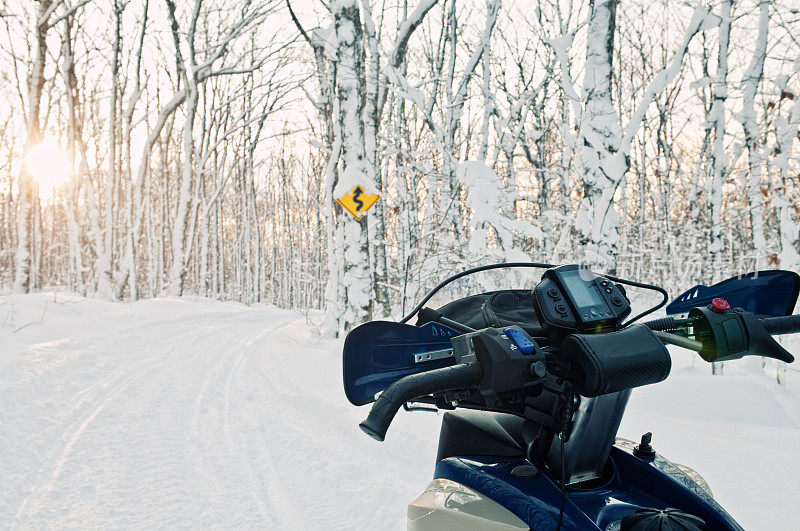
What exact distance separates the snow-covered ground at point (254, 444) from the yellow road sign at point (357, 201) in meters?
3.01

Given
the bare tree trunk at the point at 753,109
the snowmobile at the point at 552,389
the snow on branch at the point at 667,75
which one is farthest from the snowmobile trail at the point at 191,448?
the bare tree trunk at the point at 753,109

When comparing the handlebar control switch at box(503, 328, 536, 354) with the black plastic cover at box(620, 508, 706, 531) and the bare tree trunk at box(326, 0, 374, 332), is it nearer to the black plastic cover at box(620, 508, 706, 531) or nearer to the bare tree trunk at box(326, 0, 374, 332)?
the black plastic cover at box(620, 508, 706, 531)

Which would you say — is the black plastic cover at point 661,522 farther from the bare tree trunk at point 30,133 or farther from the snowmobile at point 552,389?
the bare tree trunk at point 30,133

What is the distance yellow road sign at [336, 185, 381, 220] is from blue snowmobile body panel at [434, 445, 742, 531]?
30.0ft

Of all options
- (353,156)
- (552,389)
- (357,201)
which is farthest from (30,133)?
(552,389)

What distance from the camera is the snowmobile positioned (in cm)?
117

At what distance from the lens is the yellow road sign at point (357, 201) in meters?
10.5

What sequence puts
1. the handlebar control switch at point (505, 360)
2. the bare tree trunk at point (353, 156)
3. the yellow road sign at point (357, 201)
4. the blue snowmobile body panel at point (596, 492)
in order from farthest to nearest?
the bare tree trunk at point (353, 156)
the yellow road sign at point (357, 201)
the blue snowmobile body panel at point (596, 492)
the handlebar control switch at point (505, 360)

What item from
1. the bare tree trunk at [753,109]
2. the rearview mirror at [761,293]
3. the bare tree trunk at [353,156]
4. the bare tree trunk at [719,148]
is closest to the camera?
the rearview mirror at [761,293]

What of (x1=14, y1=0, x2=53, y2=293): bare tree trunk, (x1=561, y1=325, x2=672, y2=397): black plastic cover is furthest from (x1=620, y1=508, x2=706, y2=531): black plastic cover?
(x1=14, y1=0, x2=53, y2=293): bare tree trunk

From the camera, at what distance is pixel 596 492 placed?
144 cm

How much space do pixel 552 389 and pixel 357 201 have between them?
373 inches

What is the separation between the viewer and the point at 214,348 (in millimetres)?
11797

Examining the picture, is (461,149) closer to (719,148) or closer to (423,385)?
(719,148)
